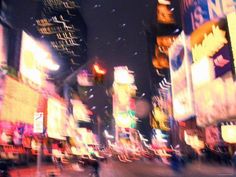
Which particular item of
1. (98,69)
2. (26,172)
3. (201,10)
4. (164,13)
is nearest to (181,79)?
(201,10)

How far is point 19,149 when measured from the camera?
2752 centimetres

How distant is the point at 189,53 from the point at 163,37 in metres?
42.6

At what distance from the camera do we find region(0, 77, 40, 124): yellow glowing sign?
2580 centimetres

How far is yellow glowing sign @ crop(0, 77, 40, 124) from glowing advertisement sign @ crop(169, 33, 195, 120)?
15605 mm

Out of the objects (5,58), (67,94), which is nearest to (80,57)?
(67,94)

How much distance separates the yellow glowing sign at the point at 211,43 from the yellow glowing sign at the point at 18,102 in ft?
50.7

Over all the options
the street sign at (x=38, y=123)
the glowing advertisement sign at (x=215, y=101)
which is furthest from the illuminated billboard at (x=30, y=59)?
the street sign at (x=38, y=123)

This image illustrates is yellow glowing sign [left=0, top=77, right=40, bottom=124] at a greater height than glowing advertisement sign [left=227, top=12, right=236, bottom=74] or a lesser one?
lesser

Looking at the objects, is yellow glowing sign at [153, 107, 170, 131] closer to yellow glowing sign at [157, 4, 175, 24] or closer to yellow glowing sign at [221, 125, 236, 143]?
yellow glowing sign at [157, 4, 175, 24]

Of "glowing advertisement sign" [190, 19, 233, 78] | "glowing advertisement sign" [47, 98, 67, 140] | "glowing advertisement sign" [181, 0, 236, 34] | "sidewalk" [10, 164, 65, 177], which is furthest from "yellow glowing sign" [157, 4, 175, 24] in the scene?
"sidewalk" [10, 164, 65, 177]

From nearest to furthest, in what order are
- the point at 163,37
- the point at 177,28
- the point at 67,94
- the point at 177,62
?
the point at 177,62 < the point at 67,94 < the point at 177,28 < the point at 163,37

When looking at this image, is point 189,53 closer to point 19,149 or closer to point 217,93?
point 217,93

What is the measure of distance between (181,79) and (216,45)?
10683 mm

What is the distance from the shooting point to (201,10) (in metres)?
31.3
